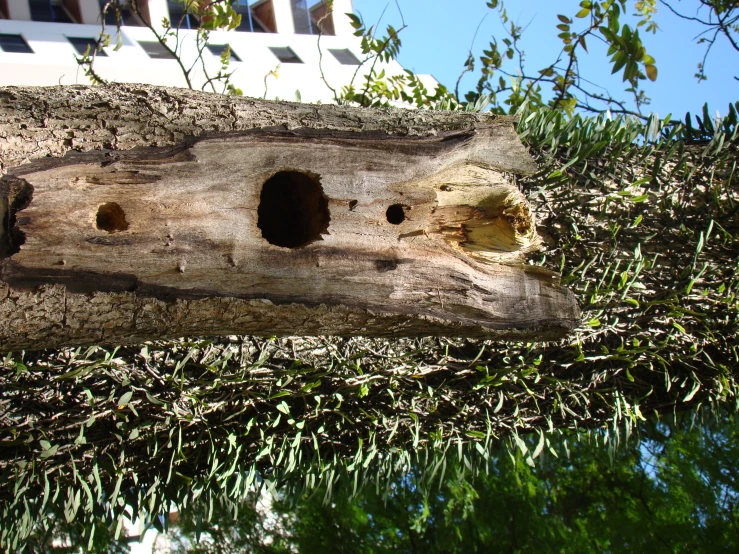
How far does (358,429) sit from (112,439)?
3.70 feet

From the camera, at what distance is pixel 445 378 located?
3.11m

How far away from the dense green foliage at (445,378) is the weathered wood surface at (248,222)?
2.35 ft

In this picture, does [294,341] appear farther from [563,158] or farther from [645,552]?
[645,552]

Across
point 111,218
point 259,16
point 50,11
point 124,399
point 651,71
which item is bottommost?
point 124,399

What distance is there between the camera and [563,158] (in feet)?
10.6

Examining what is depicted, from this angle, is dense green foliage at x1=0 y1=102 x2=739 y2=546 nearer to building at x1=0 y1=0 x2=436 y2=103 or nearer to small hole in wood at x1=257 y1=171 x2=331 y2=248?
small hole in wood at x1=257 y1=171 x2=331 y2=248

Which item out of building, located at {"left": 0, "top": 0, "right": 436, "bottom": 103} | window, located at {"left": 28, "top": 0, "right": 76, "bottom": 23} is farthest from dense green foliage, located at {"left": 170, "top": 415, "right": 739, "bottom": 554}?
window, located at {"left": 28, "top": 0, "right": 76, "bottom": 23}

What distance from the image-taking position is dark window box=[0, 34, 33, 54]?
9625 mm

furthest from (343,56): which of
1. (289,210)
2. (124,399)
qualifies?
(124,399)

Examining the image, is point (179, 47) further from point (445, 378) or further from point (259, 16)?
point (445, 378)

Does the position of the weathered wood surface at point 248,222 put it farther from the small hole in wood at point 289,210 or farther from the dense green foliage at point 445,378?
the dense green foliage at point 445,378

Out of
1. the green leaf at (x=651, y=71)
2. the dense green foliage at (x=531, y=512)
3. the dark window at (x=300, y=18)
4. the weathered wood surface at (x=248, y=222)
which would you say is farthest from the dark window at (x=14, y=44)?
the green leaf at (x=651, y=71)

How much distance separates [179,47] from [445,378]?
8838 millimetres

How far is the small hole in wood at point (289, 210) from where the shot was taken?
2314mm
